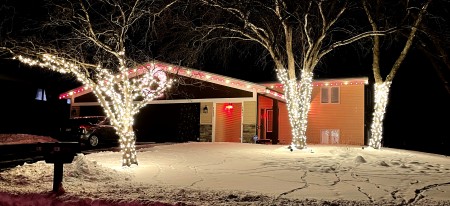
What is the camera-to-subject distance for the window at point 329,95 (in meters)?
25.3

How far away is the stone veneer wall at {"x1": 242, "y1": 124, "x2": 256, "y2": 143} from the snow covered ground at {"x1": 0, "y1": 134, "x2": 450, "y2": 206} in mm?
7497

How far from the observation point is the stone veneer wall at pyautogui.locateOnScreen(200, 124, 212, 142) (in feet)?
80.6

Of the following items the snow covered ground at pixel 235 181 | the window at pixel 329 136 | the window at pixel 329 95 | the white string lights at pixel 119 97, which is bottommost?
the snow covered ground at pixel 235 181

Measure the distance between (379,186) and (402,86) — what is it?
33216 millimetres

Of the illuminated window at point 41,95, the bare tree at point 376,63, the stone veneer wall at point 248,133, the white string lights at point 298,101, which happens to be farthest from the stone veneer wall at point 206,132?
the illuminated window at point 41,95

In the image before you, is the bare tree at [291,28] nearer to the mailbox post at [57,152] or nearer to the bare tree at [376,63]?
Result: the bare tree at [376,63]

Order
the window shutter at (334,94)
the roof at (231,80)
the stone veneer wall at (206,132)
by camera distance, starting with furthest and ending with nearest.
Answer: the window shutter at (334,94) → the stone veneer wall at (206,132) → the roof at (231,80)

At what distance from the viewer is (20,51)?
13352mm

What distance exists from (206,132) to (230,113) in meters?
1.93

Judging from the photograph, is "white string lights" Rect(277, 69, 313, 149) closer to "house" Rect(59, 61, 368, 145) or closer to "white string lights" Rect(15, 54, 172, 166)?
"house" Rect(59, 61, 368, 145)

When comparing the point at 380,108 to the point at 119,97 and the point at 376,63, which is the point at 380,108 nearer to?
the point at 376,63

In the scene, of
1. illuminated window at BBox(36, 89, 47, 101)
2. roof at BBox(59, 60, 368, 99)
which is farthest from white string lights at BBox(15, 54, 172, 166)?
illuminated window at BBox(36, 89, 47, 101)

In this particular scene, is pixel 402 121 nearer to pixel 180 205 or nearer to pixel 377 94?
pixel 377 94

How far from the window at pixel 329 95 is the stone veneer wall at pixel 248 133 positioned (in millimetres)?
5067
